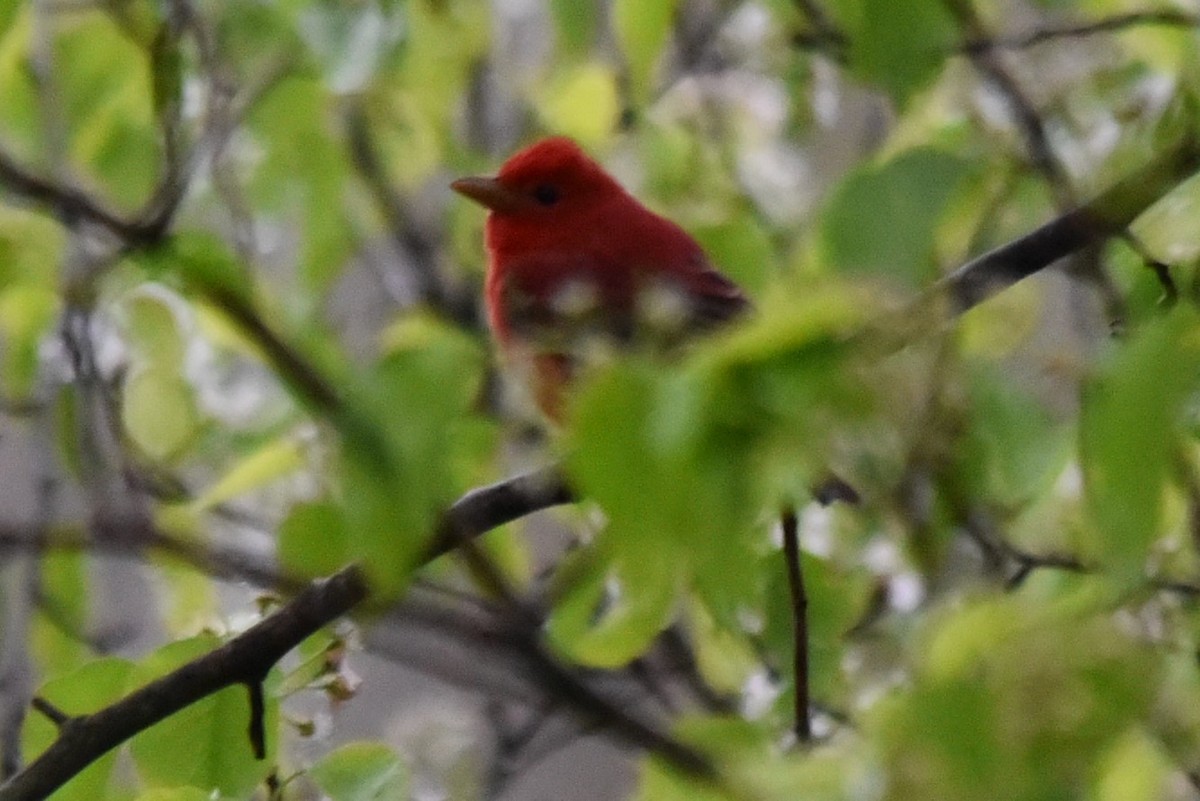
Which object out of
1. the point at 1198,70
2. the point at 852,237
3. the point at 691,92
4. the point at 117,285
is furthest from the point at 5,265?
the point at 691,92

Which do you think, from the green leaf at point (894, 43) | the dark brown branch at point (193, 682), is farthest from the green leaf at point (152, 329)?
the green leaf at point (894, 43)

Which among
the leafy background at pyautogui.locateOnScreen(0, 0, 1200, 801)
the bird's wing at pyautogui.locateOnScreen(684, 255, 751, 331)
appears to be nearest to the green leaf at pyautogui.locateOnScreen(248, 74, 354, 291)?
the leafy background at pyautogui.locateOnScreen(0, 0, 1200, 801)

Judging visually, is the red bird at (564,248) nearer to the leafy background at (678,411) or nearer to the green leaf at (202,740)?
the leafy background at (678,411)

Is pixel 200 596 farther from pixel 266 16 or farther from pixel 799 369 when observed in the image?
pixel 799 369

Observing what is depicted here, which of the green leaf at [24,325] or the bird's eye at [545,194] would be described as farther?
the bird's eye at [545,194]

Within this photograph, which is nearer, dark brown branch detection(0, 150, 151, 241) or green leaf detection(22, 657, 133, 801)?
dark brown branch detection(0, 150, 151, 241)

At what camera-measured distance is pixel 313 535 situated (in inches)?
18.9

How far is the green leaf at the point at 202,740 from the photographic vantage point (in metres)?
0.64

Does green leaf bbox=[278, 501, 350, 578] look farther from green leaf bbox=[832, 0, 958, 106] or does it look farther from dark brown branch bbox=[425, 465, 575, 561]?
green leaf bbox=[832, 0, 958, 106]

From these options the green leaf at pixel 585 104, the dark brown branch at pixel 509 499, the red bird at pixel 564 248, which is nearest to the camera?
the dark brown branch at pixel 509 499

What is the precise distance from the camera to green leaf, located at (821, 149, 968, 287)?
46 centimetres

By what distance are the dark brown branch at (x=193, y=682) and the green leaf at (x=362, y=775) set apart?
53mm

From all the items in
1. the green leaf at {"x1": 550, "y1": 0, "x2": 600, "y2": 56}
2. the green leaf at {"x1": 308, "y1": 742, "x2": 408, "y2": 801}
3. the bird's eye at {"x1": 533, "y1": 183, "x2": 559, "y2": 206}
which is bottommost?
the bird's eye at {"x1": 533, "y1": 183, "x2": 559, "y2": 206}

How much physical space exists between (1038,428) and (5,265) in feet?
1.31
